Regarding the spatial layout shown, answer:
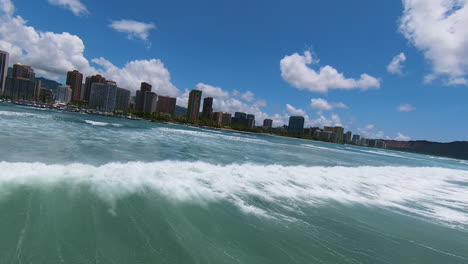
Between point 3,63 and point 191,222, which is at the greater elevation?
point 3,63

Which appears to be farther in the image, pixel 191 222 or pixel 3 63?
pixel 3 63

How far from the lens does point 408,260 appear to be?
17.3 ft

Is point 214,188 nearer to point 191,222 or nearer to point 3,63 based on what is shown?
point 191,222

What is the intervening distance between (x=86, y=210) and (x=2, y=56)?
9656 inches

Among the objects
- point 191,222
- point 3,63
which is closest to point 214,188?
point 191,222

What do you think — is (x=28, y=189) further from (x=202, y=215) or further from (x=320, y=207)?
(x=320, y=207)

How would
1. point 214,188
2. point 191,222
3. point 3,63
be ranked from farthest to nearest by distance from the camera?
point 3,63, point 214,188, point 191,222

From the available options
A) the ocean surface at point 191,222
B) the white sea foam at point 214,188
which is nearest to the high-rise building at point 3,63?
the ocean surface at point 191,222

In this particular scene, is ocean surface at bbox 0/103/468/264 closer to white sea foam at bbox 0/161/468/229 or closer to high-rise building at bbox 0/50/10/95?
white sea foam at bbox 0/161/468/229

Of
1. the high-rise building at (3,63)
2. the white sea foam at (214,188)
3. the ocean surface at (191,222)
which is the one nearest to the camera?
the ocean surface at (191,222)

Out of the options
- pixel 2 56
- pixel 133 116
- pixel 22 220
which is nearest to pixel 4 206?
pixel 22 220

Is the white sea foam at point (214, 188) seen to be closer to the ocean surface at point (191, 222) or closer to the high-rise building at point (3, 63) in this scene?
the ocean surface at point (191, 222)

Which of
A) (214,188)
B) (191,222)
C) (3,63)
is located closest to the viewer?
(191,222)

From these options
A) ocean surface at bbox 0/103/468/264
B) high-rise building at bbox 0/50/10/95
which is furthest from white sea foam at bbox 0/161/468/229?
high-rise building at bbox 0/50/10/95
